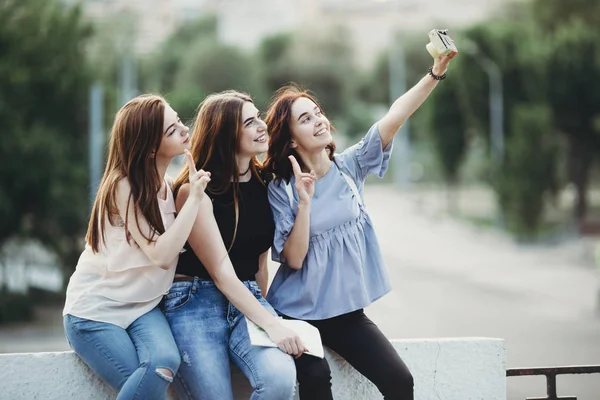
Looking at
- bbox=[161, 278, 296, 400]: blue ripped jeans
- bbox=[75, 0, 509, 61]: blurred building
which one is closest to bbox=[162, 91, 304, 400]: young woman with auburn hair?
bbox=[161, 278, 296, 400]: blue ripped jeans

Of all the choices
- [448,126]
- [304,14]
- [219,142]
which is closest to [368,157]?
[219,142]

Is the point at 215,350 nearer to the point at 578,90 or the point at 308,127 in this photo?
the point at 308,127

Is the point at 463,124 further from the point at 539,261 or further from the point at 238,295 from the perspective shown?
the point at 238,295

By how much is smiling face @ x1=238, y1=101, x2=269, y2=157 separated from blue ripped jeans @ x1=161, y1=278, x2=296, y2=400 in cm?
55

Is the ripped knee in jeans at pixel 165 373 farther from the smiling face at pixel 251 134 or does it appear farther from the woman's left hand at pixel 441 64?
the woman's left hand at pixel 441 64

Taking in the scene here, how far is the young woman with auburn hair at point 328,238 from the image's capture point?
3.37 m

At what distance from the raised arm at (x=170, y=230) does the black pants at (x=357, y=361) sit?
0.65 m

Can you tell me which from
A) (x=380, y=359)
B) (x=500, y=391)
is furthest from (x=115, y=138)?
(x=500, y=391)

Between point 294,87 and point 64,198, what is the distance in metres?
17.9

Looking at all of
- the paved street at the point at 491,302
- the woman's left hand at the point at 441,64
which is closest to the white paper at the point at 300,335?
the woman's left hand at the point at 441,64

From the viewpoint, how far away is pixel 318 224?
3582 millimetres

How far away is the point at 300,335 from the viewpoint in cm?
333

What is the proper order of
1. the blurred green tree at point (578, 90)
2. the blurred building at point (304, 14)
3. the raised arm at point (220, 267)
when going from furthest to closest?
the blurred building at point (304, 14) → the blurred green tree at point (578, 90) → the raised arm at point (220, 267)

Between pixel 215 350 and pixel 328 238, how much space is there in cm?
66
